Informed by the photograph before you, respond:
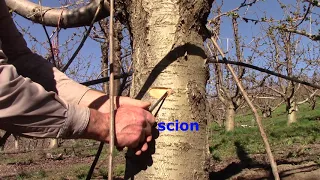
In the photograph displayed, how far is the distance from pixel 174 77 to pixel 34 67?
0.56 m

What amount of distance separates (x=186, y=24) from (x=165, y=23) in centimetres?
8

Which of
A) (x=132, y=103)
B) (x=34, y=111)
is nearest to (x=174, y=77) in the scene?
(x=132, y=103)

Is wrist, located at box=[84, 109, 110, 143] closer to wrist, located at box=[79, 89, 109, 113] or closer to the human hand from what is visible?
the human hand

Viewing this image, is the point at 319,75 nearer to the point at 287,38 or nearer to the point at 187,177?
the point at 287,38

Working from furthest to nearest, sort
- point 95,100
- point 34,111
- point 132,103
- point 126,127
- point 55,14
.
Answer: point 55,14
point 95,100
point 132,103
point 126,127
point 34,111

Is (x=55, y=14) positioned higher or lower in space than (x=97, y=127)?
higher

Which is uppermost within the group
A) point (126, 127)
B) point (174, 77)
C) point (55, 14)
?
point (55, 14)

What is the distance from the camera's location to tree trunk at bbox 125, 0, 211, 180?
1.34 m

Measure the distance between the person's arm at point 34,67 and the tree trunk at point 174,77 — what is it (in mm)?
240

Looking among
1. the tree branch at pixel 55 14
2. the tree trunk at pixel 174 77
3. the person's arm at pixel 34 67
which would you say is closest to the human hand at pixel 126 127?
the tree trunk at pixel 174 77

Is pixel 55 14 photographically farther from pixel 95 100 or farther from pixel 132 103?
pixel 132 103

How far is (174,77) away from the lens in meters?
1.37

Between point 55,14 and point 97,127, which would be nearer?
point 97,127

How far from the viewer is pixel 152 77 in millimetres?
1398
